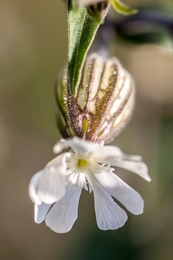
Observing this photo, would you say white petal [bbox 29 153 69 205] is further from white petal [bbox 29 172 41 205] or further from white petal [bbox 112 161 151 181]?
white petal [bbox 112 161 151 181]

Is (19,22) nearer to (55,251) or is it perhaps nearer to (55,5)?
(55,5)

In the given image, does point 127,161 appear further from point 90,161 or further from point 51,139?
point 51,139

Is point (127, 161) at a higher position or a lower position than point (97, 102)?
lower

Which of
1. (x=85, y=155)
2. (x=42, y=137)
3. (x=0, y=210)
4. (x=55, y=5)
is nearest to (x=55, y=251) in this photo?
(x=0, y=210)

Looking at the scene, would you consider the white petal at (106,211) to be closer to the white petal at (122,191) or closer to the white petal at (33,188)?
the white petal at (122,191)

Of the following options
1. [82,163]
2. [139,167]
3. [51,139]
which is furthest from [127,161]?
[51,139]

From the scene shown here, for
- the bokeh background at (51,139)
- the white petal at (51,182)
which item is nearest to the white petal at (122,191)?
the white petal at (51,182)

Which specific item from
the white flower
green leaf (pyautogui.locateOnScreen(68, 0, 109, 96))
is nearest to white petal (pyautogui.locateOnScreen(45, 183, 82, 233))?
the white flower
